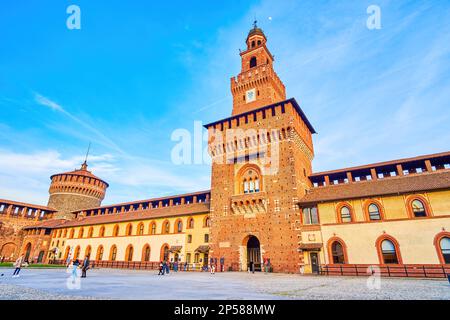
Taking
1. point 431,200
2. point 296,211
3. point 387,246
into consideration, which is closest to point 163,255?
point 296,211

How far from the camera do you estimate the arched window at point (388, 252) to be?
20344 mm

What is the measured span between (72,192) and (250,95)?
152ft

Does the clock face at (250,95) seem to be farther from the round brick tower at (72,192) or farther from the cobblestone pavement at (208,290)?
the round brick tower at (72,192)

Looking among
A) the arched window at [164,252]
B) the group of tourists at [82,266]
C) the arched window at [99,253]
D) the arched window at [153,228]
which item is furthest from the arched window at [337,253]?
the arched window at [99,253]

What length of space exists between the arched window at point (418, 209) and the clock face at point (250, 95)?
21076 millimetres

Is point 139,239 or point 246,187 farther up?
point 246,187

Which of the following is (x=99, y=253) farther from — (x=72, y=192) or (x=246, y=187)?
(x=246, y=187)

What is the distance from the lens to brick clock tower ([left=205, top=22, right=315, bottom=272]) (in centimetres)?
2483

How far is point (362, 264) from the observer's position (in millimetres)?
21109

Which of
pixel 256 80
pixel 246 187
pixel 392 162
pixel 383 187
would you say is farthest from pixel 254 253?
pixel 256 80

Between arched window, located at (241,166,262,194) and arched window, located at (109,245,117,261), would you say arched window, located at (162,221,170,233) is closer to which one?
arched window, located at (109,245,117,261)

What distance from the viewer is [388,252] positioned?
2066 cm

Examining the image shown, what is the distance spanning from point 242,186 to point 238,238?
5871 millimetres
